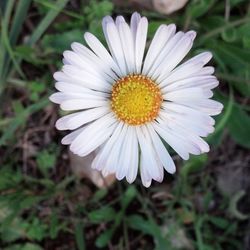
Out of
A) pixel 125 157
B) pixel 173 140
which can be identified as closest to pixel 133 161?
pixel 125 157

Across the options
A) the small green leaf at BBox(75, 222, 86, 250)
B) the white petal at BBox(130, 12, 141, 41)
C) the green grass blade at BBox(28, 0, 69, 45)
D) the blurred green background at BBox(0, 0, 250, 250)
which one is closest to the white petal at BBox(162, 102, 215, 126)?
the white petal at BBox(130, 12, 141, 41)

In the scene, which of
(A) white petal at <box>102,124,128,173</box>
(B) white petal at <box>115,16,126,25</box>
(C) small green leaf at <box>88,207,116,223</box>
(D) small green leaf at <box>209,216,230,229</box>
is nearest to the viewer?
(B) white petal at <box>115,16,126,25</box>

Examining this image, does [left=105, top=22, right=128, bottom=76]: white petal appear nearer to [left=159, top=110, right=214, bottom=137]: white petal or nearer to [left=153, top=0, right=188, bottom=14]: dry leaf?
[left=159, top=110, right=214, bottom=137]: white petal

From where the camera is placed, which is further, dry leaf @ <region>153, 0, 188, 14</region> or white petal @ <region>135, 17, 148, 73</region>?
dry leaf @ <region>153, 0, 188, 14</region>

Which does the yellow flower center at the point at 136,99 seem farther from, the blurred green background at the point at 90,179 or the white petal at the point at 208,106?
the blurred green background at the point at 90,179

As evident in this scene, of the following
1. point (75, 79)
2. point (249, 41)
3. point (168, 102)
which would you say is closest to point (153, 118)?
point (168, 102)

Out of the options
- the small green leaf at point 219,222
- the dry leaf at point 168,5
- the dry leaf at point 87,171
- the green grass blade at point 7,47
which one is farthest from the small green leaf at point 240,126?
the green grass blade at point 7,47

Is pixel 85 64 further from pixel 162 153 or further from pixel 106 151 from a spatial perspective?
pixel 162 153

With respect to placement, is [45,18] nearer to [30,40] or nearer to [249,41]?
[30,40]
